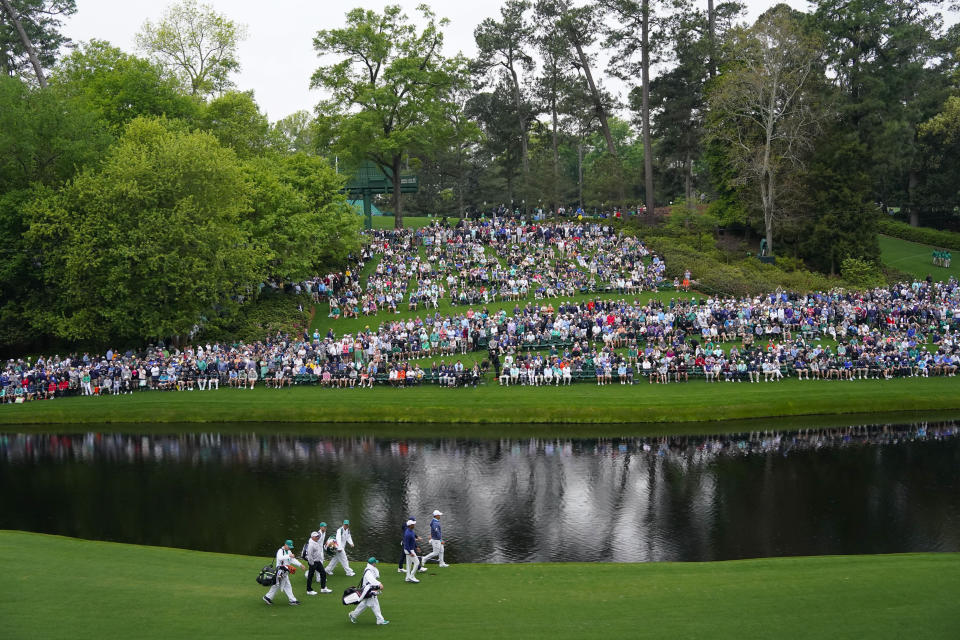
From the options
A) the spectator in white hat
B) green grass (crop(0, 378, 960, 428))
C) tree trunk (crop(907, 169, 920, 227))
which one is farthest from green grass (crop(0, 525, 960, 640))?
tree trunk (crop(907, 169, 920, 227))

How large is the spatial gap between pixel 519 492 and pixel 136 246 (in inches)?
1070

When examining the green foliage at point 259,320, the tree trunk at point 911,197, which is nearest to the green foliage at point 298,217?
the green foliage at point 259,320

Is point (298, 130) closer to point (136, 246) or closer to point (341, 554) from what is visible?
point (136, 246)

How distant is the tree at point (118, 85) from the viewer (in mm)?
51281

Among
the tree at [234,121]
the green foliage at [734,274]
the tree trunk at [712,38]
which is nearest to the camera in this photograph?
the green foliage at [734,274]

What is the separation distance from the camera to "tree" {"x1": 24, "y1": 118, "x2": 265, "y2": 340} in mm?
40625

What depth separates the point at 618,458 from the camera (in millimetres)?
28734

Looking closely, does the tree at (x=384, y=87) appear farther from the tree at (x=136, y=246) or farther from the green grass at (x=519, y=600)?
the green grass at (x=519, y=600)

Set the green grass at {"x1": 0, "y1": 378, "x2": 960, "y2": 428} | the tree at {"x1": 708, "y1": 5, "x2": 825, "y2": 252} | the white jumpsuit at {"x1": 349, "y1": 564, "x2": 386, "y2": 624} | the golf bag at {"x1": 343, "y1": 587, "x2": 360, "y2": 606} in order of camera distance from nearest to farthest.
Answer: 1. the white jumpsuit at {"x1": 349, "y1": 564, "x2": 386, "y2": 624}
2. the golf bag at {"x1": 343, "y1": 587, "x2": 360, "y2": 606}
3. the green grass at {"x1": 0, "y1": 378, "x2": 960, "y2": 428}
4. the tree at {"x1": 708, "y1": 5, "x2": 825, "y2": 252}

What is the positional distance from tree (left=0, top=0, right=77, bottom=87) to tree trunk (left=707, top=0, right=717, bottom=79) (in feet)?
170

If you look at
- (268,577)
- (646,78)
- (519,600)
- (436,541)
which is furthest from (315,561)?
(646,78)

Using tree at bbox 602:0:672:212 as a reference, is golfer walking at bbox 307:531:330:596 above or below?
below

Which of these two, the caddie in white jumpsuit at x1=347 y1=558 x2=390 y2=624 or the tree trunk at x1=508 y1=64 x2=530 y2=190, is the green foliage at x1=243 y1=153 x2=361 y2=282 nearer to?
the tree trunk at x1=508 y1=64 x2=530 y2=190

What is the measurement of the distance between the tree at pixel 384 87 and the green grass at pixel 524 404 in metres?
28.9
